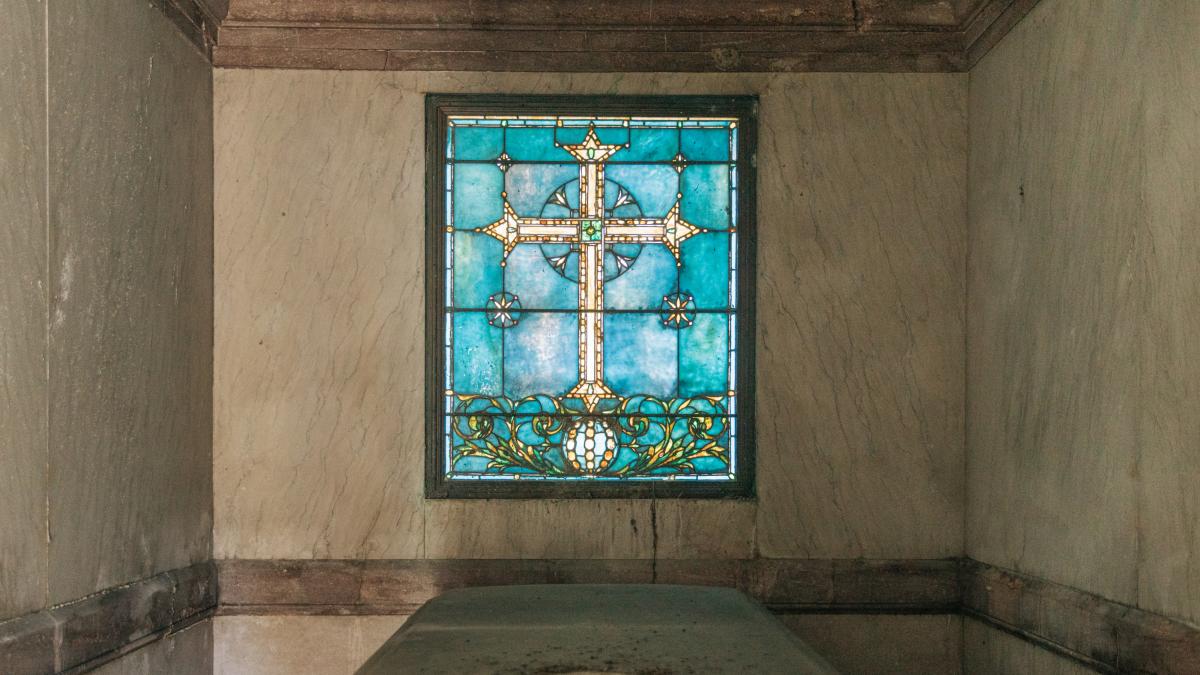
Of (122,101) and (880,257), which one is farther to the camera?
(880,257)

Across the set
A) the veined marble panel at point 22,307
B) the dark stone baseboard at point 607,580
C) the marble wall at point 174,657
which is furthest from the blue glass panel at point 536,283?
the veined marble panel at point 22,307

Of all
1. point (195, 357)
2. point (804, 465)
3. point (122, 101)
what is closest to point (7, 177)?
point (122, 101)

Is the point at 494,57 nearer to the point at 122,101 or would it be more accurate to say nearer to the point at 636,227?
the point at 636,227

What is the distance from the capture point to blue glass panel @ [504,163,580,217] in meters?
4.16

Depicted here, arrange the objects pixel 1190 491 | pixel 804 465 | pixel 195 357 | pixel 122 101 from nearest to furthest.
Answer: pixel 1190 491
pixel 122 101
pixel 195 357
pixel 804 465

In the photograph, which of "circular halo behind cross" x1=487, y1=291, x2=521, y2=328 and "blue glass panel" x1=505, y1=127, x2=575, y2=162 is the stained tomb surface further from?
"blue glass panel" x1=505, y1=127, x2=575, y2=162

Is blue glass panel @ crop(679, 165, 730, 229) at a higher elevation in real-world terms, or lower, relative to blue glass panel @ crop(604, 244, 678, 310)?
higher

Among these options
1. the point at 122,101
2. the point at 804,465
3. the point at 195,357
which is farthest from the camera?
the point at 804,465

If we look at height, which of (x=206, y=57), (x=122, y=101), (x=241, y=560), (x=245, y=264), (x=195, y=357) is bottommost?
(x=241, y=560)

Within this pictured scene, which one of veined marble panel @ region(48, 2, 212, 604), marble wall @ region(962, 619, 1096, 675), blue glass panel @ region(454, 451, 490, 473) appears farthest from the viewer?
blue glass panel @ region(454, 451, 490, 473)

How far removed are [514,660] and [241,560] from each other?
6.01 ft

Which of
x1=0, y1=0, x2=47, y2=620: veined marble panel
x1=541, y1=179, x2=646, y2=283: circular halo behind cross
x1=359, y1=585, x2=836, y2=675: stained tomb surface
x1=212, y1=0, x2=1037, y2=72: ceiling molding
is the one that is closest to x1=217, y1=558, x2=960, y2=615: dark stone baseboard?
x1=359, y1=585, x2=836, y2=675: stained tomb surface

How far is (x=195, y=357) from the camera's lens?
12.6ft

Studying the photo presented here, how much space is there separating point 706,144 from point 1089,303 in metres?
1.63
